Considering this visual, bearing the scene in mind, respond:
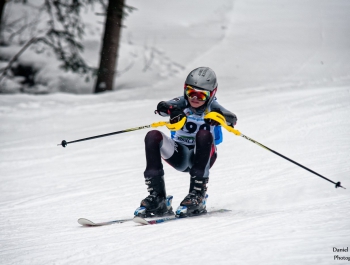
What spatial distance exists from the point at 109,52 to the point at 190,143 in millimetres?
9675

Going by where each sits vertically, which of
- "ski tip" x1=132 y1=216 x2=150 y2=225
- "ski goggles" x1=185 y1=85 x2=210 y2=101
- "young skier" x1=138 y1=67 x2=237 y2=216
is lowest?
"ski tip" x1=132 y1=216 x2=150 y2=225

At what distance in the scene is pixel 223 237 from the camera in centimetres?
324

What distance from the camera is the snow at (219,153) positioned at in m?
3.23

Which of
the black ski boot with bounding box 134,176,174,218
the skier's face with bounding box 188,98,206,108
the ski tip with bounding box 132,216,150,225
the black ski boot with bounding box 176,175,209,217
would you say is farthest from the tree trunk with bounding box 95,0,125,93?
the ski tip with bounding box 132,216,150,225

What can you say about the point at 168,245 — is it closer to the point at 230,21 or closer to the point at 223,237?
the point at 223,237

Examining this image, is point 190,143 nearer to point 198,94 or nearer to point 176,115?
point 176,115

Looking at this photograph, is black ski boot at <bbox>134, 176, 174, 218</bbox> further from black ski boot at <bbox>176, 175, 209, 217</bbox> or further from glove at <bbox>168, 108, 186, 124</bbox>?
glove at <bbox>168, 108, 186, 124</bbox>

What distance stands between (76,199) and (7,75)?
10.4 m

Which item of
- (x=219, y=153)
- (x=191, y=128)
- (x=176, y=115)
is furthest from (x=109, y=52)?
(x=176, y=115)

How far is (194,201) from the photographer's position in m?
4.34

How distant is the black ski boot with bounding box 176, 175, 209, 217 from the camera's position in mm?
4289

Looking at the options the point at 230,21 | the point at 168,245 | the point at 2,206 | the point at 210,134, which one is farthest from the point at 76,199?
the point at 230,21

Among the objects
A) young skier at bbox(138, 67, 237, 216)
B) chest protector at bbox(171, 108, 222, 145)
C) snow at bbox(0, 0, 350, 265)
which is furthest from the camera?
chest protector at bbox(171, 108, 222, 145)

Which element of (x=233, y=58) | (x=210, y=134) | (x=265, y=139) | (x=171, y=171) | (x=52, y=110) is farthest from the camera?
(x=233, y=58)
